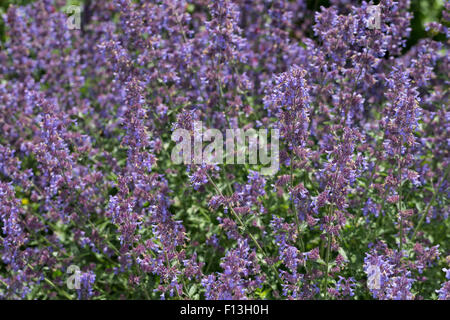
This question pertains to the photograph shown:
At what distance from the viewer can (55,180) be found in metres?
4.99

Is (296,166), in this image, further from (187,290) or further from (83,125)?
(83,125)

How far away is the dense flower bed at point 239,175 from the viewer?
427cm

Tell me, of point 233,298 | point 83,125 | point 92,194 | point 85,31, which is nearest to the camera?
point 233,298

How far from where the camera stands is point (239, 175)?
5715 mm

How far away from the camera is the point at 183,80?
5.88 m

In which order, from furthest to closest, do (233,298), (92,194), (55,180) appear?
1. (92,194)
2. (55,180)
3. (233,298)

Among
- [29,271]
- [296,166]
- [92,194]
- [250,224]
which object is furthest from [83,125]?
[296,166]

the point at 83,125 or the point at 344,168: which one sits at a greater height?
the point at 344,168

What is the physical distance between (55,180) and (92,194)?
Answer: 0.50m

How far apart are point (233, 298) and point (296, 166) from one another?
1.20 m

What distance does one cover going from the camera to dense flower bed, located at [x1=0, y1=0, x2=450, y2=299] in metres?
4.27
